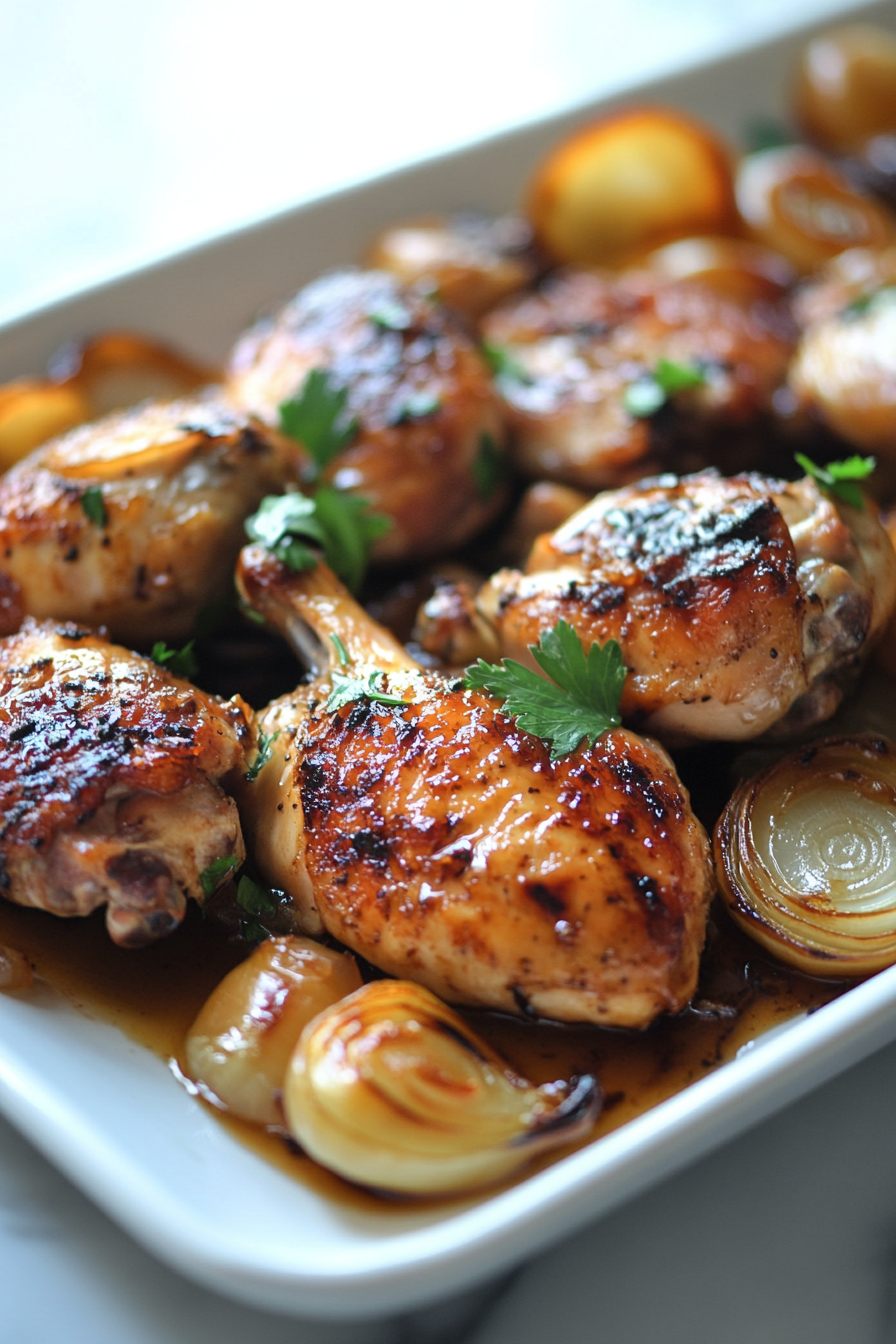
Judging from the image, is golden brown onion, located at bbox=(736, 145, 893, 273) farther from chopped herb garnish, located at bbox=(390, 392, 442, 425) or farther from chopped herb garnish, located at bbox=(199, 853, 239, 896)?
chopped herb garnish, located at bbox=(199, 853, 239, 896)

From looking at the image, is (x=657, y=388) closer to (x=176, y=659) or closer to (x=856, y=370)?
(x=856, y=370)

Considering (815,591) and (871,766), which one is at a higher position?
(815,591)

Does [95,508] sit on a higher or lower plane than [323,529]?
higher

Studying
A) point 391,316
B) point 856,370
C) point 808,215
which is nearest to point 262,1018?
point 391,316

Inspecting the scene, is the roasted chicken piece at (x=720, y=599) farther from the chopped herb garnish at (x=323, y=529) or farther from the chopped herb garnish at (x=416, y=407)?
the chopped herb garnish at (x=416, y=407)

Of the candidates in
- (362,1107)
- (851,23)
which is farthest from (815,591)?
(851,23)

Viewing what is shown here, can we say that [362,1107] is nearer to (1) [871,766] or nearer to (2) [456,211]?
(1) [871,766]
